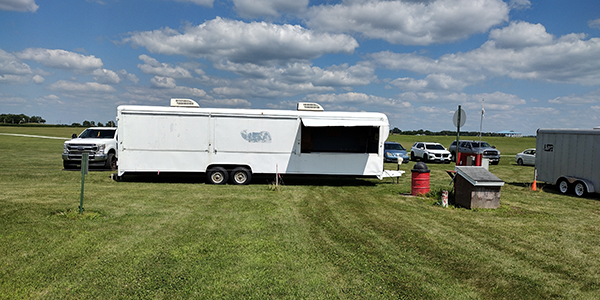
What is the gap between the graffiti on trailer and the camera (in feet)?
43.9

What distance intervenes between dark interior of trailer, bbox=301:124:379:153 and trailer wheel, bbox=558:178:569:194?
675 centimetres

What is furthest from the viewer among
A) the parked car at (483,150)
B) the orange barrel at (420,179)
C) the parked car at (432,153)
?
the parked car at (432,153)

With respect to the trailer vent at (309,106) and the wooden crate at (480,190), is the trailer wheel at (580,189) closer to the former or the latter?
the wooden crate at (480,190)

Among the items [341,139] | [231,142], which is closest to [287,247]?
[231,142]

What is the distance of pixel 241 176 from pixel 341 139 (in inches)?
172

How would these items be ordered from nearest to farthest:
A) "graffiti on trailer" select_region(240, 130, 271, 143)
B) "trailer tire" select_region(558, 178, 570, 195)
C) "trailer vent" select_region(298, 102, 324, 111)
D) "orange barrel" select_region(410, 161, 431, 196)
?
"orange barrel" select_region(410, 161, 431, 196), "trailer tire" select_region(558, 178, 570, 195), "graffiti on trailer" select_region(240, 130, 271, 143), "trailer vent" select_region(298, 102, 324, 111)

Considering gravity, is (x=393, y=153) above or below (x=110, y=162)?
above

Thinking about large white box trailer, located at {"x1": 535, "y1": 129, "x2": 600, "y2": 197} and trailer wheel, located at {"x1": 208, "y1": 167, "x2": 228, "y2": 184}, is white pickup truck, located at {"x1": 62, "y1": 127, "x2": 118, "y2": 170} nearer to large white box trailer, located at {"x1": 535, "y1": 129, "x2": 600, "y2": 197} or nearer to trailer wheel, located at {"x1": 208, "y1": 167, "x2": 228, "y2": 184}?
trailer wheel, located at {"x1": 208, "y1": 167, "x2": 228, "y2": 184}

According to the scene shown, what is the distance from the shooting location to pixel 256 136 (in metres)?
13.4

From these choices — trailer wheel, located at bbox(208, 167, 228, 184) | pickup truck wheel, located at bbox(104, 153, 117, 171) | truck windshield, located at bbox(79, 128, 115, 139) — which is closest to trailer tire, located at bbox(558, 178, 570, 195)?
trailer wheel, located at bbox(208, 167, 228, 184)

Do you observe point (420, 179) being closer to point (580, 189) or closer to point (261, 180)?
point (580, 189)

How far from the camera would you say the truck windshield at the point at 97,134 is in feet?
60.6

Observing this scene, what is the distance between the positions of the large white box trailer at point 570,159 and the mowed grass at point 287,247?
5.42ft

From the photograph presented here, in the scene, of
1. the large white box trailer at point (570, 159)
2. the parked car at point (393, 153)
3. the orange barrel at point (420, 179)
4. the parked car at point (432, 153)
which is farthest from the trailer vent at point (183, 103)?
the parked car at point (432, 153)
